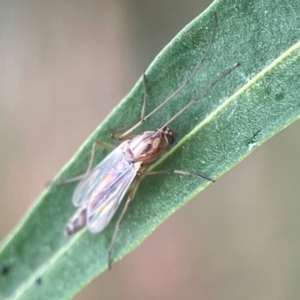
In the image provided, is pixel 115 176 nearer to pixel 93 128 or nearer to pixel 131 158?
pixel 131 158

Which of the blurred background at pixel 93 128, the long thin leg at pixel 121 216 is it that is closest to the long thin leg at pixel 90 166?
the long thin leg at pixel 121 216

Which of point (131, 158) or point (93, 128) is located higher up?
point (131, 158)

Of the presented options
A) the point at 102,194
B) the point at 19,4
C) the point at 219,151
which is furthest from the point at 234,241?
the point at 19,4

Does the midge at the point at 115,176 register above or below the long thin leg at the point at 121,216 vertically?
above

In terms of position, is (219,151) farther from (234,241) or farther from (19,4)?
(19,4)

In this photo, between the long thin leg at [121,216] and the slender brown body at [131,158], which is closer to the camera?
the slender brown body at [131,158]

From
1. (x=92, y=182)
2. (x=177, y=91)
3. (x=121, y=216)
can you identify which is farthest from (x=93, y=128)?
(x=177, y=91)

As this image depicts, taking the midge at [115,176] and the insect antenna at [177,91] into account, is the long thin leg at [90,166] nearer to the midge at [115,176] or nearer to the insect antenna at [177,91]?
the midge at [115,176]
